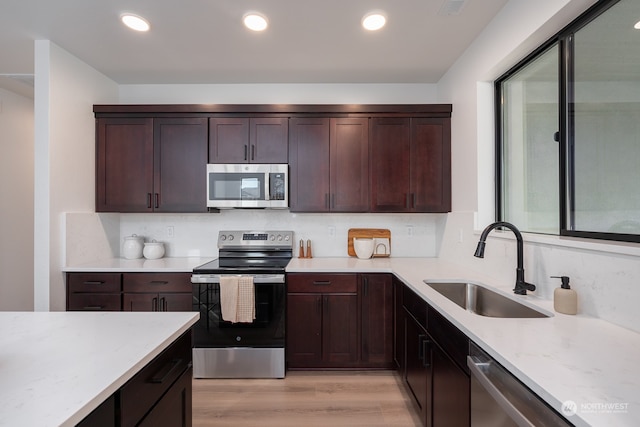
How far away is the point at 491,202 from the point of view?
2.37m

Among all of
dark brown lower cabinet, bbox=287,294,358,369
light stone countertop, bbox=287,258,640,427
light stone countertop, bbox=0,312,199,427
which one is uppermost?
light stone countertop, bbox=0,312,199,427

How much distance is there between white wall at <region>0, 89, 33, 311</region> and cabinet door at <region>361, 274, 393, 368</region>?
11.9 feet

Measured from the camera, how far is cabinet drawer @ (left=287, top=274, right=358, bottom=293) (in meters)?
2.62

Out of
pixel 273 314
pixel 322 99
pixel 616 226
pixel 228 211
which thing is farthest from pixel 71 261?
pixel 616 226

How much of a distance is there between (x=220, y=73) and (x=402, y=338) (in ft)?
8.97

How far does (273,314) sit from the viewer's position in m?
2.55

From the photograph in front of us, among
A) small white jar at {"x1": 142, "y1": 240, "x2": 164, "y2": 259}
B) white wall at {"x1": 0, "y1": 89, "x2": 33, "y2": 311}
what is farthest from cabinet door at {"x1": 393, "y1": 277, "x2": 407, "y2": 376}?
white wall at {"x1": 0, "y1": 89, "x2": 33, "y2": 311}

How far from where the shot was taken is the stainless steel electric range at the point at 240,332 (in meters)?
2.54

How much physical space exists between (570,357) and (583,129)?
44.1 inches

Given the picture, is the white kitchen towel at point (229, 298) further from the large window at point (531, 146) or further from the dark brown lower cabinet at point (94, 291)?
the large window at point (531, 146)

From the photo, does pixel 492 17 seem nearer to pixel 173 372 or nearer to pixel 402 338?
pixel 402 338

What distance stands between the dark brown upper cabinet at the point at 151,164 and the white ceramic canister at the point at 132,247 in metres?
0.30

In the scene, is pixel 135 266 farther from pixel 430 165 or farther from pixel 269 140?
pixel 430 165

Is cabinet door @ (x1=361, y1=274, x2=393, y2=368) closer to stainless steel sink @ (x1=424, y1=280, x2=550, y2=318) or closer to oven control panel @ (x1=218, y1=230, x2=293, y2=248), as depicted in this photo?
stainless steel sink @ (x1=424, y1=280, x2=550, y2=318)
